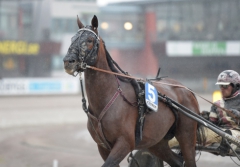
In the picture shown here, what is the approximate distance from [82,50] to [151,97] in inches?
39.7

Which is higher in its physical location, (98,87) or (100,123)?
(98,87)

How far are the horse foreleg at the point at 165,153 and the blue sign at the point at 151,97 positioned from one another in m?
0.88

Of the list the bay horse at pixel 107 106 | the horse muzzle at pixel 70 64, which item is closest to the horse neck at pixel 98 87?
the bay horse at pixel 107 106

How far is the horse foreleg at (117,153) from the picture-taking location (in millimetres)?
4781

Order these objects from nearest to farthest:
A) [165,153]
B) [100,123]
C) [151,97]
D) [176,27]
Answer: [100,123], [151,97], [165,153], [176,27]

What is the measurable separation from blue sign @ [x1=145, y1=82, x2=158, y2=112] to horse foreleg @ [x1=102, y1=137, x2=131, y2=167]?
551 mm

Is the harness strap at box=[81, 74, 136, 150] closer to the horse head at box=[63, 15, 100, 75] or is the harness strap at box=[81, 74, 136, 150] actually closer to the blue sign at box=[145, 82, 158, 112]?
the blue sign at box=[145, 82, 158, 112]

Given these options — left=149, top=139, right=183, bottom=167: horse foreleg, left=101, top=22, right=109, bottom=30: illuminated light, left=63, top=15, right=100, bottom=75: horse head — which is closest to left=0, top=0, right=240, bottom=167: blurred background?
left=101, top=22, right=109, bottom=30: illuminated light

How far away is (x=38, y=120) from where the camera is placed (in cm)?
1672

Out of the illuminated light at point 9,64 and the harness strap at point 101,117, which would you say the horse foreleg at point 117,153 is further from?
the illuminated light at point 9,64

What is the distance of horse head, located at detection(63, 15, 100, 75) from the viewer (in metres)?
4.68

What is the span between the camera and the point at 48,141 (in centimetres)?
1235

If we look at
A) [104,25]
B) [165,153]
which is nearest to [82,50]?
[165,153]

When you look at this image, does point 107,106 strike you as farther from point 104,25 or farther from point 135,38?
point 135,38
